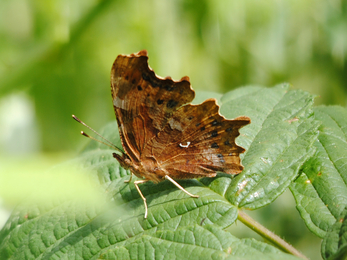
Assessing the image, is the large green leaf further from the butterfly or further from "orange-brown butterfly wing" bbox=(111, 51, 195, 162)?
"orange-brown butterfly wing" bbox=(111, 51, 195, 162)

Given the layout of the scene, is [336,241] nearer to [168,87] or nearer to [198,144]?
[198,144]

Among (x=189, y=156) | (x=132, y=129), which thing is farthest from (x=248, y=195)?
(x=132, y=129)

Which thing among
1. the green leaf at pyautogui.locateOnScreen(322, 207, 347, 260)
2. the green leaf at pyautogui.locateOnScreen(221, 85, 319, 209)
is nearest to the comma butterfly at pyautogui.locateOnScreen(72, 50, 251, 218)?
the green leaf at pyautogui.locateOnScreen(221, 85, 319, 209)

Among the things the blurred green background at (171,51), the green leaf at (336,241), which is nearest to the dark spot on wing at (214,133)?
the green leaf at (336,241)

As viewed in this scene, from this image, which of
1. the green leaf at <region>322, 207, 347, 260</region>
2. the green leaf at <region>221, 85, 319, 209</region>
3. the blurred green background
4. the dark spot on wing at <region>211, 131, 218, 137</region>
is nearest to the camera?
the green leaf at <region>322, 207, 347, 260</region>

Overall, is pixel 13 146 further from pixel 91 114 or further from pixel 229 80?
pixel 229 80

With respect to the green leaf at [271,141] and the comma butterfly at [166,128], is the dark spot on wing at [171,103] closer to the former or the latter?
the comma butterfly at [166,128]
